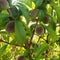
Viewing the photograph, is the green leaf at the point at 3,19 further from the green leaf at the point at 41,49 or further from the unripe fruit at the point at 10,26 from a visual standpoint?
the green leaf at the point at 41,49

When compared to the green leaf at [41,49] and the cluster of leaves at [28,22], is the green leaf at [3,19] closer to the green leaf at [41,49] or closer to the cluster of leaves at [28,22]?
the cluster of leaves at [28,22]

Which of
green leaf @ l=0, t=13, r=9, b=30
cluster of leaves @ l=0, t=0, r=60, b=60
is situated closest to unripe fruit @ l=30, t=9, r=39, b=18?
cluster of leaves @ l=0, t=0, r=60, b=60

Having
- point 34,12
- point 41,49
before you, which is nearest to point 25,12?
point 34,12

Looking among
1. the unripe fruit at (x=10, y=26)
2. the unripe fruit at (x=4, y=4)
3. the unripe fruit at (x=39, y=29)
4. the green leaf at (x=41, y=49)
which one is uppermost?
the unripe fruit at (x=4, y=4)

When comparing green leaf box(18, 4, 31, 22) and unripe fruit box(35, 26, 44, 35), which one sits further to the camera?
unripe fruit box(35, 26, 44, 35)

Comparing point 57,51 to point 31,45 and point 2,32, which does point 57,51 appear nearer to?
point 31,45

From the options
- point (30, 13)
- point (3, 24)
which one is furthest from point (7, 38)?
point (30, 13)

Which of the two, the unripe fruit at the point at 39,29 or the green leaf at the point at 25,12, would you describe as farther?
the unripe fruit at the point at 39,29

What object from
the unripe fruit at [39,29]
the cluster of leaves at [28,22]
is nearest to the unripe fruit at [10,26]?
the cluster of leaves at [28,22]

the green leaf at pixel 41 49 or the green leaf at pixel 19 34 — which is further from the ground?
the green leaf at pixel 19 34

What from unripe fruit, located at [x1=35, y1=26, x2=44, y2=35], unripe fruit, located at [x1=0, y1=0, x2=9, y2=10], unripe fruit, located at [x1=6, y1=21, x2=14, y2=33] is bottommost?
unripe fruit, located at [x1=35, y1=26, x2=44, y2=35]

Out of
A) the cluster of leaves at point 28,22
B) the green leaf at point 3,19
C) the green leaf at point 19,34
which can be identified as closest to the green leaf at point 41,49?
the cluster of leaves at point 28,22

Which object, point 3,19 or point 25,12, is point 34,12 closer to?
point 25,12

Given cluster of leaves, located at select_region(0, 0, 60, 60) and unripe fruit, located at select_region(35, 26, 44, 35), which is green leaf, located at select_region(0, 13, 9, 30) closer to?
cluster of leaves, located at select_region(0, 0, 60, 60)
